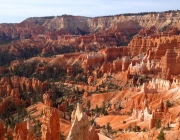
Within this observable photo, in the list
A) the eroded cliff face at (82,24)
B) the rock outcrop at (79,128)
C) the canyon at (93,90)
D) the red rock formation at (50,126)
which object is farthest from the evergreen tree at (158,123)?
the eroded cliff face at (82,24)

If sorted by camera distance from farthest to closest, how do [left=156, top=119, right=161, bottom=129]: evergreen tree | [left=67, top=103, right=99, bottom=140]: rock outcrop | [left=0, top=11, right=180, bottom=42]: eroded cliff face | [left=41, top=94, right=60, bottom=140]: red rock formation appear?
[left=0, top=11, right=180, bottom=42]: eroded cliff face < [left=156, top=119, right=161, bottom=129]: evergreen tree < [left=41, top=94, right=60, bottom=140]: red rock formation < [left=67, top=103, right=99, bottom=140]: rock outcrop

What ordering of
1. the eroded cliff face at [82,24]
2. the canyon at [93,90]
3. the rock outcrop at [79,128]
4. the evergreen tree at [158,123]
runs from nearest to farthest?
the rock outcrop at [79,128] → the canyon at [93,90] → the evergreen tree at [158,123] → the eroded cliff face at [82,24]

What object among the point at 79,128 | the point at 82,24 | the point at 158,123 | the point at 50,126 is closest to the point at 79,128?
the point at 79,128

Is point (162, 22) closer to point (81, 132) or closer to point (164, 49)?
point (164, 49)

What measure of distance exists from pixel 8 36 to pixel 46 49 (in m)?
51.7

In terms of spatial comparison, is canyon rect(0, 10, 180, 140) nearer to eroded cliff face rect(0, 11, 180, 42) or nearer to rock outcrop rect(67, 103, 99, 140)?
rock outcrop rect(67, 103, 99, 140)

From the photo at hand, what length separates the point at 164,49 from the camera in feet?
229

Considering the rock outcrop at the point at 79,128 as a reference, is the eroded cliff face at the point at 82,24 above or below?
above

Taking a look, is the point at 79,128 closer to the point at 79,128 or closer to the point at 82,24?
the point at 79,128

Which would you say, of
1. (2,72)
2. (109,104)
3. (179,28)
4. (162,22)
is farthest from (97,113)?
(162,22)

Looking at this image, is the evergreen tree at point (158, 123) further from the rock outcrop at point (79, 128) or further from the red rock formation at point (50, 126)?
the rock outcrop at point (79, 128)

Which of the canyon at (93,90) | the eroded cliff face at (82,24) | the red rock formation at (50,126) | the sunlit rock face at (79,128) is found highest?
the eroded cliff face at (82,24)

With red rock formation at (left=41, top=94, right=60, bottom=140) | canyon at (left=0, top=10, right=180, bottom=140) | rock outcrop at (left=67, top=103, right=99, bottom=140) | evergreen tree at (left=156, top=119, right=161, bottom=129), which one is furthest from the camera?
evergreen tree at (left=156, top=119, right=161, bottom=129)

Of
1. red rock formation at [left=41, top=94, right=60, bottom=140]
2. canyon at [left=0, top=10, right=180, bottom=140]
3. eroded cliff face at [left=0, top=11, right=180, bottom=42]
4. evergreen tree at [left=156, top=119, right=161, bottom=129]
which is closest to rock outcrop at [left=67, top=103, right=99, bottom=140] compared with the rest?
canyon at [left=0, top=10, right=180, bottom=140]
